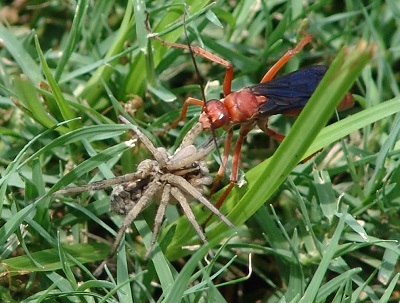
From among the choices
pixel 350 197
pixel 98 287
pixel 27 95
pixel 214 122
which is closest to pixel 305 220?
pixel 350 197

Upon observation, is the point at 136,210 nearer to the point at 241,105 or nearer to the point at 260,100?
the point at 241,105

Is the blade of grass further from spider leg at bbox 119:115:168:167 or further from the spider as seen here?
spider leg at bbox 119:115:168:167

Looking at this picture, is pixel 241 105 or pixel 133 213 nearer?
pixel 133 213

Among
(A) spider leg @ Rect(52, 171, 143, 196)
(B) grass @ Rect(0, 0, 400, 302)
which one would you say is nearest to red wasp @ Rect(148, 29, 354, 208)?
(B) grass @ Rect(0, 0, 400, 302)

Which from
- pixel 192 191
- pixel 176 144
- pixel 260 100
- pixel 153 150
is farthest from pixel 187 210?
pixel 260 100

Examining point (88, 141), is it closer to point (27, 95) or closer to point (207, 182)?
point (27, 95)

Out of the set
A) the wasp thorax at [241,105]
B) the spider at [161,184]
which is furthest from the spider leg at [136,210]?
the wasp thorax at [241,105]
